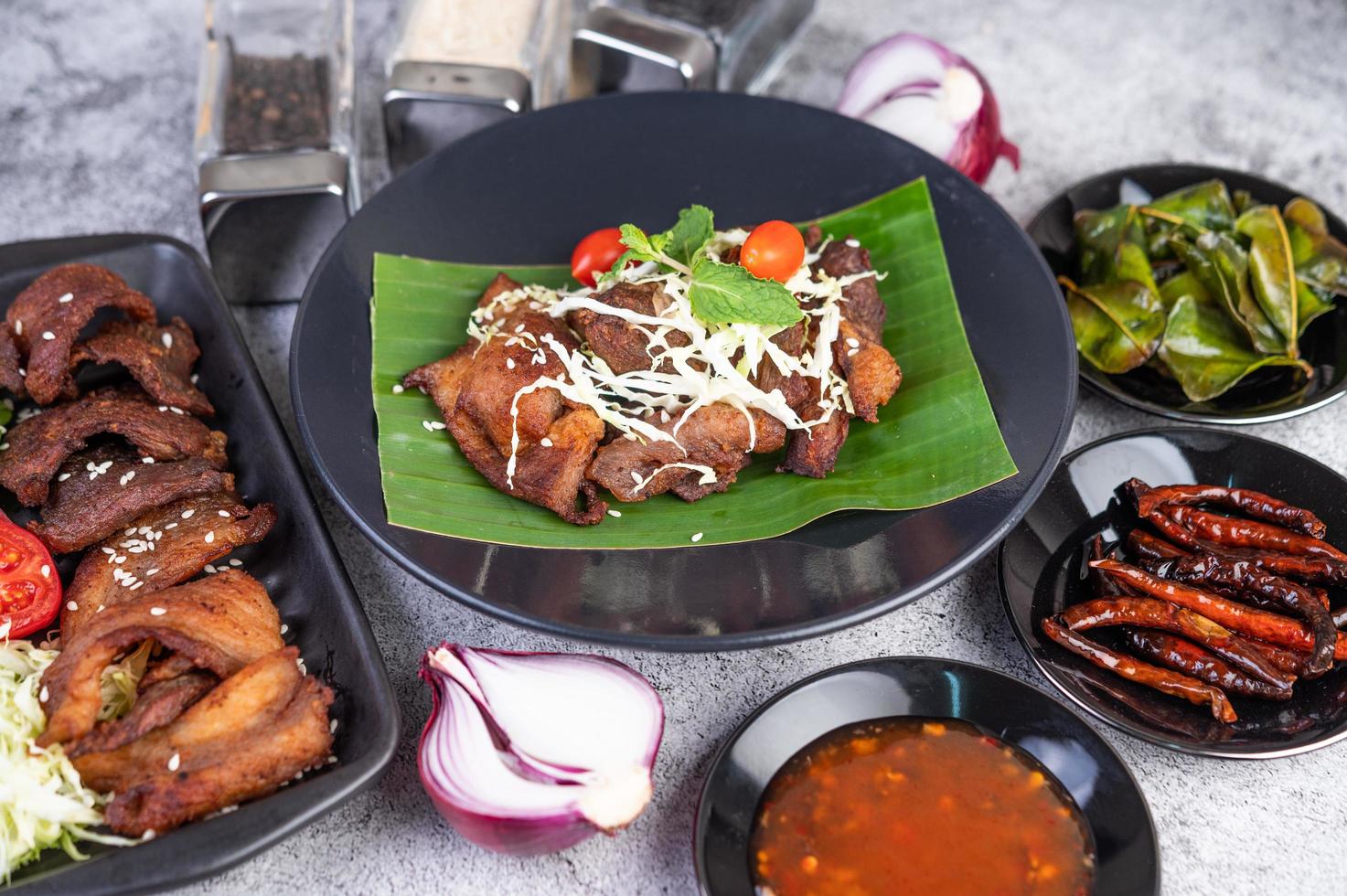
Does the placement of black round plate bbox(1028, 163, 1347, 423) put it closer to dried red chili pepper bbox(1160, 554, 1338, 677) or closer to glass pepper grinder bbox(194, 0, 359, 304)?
dried red chili pepper bbox(1160, 554, 1338, 677)

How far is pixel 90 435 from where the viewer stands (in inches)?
129

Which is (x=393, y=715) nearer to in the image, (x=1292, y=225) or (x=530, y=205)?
(x=530, y=205)

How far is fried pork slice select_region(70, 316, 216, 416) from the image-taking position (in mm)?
3381

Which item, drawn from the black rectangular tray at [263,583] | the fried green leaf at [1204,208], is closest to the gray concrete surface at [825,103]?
the black rectangular tray at [263,583]

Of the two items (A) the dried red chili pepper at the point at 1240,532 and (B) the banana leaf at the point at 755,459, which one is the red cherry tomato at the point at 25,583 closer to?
(B) the banana leaf at the point at 755,459

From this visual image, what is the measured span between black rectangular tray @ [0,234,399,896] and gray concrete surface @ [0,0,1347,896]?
0.32m

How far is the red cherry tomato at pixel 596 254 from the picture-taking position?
3596 millimetres

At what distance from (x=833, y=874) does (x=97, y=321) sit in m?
2.96

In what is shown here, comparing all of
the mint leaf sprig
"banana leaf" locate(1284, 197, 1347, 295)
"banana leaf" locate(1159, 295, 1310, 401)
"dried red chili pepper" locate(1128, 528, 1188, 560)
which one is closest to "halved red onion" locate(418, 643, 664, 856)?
the mint leaf sprig

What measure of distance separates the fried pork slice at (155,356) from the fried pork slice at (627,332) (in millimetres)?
1300

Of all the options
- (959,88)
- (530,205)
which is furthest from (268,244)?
(959,88)

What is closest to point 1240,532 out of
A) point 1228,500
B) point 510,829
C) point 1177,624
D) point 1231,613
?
point 1228,500

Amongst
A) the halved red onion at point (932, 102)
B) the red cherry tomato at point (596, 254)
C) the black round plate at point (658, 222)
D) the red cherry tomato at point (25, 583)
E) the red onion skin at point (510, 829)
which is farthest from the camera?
the halved red onion at point (932, 102)

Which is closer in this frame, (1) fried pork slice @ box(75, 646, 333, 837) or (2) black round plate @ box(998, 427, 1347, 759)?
(1) fried pork slice @ box(75, 646, 333, 837)
